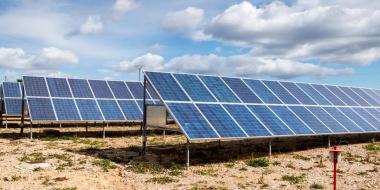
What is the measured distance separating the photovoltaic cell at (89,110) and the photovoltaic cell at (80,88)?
756 mm

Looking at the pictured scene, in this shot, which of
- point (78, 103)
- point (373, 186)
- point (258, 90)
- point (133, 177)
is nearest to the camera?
point (373, 186)

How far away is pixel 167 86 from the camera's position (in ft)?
71.4

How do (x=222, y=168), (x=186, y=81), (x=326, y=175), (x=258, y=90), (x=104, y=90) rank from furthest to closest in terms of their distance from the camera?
(x=104, y=90)
(x=258, y=90)
(x=186, y=81)
(x=222, y=168)
(x=326, y=175)

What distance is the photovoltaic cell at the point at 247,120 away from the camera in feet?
70.4

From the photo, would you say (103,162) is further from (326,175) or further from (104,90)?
(104,90)

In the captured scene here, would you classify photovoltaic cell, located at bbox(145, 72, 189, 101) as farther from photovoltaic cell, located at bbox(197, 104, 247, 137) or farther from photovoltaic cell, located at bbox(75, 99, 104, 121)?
photovoltaic cell, located at bbox(75, 99, 104, 121)

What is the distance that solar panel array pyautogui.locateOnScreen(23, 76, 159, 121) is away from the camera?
30734mm

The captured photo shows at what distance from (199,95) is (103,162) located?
612 centimetres

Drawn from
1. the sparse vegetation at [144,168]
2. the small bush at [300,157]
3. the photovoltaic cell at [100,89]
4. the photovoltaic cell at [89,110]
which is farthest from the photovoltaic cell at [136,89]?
the small bush at [300,157]

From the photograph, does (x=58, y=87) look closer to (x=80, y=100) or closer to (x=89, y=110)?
(x=80, y=100)

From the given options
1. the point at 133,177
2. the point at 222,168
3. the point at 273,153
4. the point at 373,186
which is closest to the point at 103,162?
the point at 133,177

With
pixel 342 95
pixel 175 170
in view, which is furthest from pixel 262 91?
pixel 175 170

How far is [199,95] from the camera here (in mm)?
22422

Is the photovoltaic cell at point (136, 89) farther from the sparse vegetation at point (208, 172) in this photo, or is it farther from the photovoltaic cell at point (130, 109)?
the sparse vegetation at point (208, 172)
